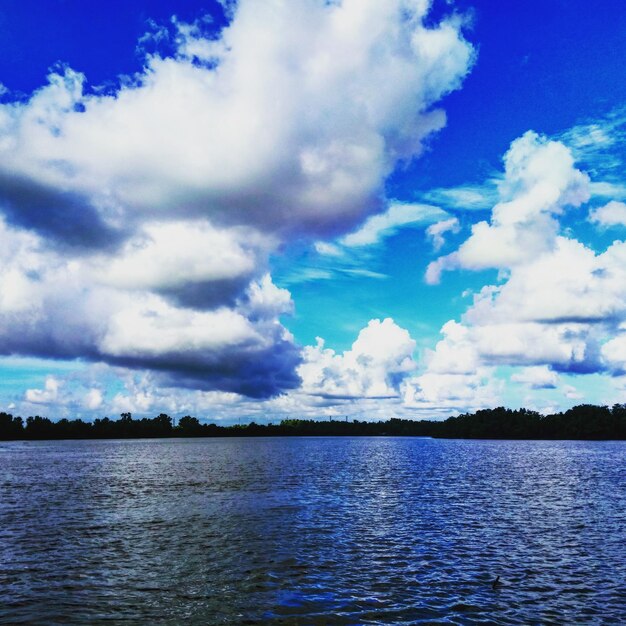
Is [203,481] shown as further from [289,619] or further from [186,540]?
[289,619]

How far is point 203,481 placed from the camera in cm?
8344

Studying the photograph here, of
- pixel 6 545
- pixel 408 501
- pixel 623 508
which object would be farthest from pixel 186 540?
pixel 623 508

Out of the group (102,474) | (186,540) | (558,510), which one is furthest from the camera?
(102,474)

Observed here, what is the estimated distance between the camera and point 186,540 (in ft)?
126

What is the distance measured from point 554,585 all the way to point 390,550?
10.8 m

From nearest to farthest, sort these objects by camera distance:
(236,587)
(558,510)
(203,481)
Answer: (236,587), (558,510), (203,481)

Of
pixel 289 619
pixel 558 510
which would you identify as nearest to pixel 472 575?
pixel 289 619

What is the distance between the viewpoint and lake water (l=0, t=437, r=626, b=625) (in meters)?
24.0

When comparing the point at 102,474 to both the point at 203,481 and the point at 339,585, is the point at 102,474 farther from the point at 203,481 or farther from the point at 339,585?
the point at 339,585

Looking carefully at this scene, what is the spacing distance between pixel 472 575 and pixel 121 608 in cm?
1802

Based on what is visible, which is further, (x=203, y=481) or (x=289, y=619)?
(x=203, y=481)

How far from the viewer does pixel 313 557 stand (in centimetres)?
3372

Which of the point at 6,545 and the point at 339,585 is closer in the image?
the point at 339,585

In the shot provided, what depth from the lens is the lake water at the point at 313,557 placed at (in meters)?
24.0
